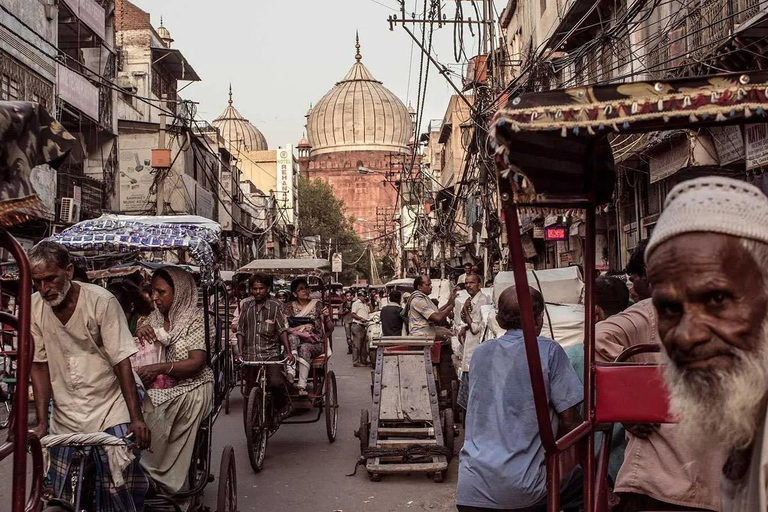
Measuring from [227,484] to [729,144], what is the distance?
28.4 ft

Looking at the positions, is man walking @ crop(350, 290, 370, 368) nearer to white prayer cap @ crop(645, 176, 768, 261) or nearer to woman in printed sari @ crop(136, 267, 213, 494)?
woman in printed sari @ crop(136, 267, 213, 494)

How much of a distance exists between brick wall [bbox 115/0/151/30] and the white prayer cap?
115ft

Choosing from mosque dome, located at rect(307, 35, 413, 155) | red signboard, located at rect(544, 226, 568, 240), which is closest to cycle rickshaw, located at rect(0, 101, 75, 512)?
red signboard, located at rect(544, 226, 568, 240)

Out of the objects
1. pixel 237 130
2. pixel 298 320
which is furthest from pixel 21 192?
pixel 237 130

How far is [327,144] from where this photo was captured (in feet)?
271

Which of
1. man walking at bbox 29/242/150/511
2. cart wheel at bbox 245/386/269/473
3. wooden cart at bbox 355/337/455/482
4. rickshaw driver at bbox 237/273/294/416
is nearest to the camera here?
man walking at bbox 29/242/150/511

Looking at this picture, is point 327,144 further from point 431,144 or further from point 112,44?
point 112,44

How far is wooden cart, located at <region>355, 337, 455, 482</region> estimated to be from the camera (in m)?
8.24

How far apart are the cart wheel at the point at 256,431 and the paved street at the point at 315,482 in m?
0.15

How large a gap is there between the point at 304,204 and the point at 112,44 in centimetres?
4001

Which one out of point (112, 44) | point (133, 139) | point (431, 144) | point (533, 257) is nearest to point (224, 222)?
point (133, 139)

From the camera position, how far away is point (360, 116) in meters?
79.8

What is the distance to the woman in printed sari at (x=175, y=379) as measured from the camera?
571cm

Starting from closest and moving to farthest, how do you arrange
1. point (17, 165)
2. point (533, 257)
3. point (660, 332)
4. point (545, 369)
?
1. point (660, 332)
2. point (17, 165)
3. point (545, 369)
4. point (533, 257)
